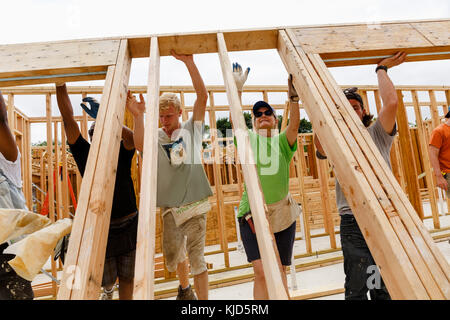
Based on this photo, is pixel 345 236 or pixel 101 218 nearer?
pixel 101 218

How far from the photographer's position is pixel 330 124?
1.51 m

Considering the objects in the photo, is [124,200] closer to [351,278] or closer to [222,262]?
[351,278]

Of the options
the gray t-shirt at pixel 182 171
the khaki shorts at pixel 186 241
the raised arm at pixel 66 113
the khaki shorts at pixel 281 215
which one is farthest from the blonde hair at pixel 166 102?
the khaki shorts at pixel 281 215

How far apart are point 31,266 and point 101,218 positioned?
377 mm

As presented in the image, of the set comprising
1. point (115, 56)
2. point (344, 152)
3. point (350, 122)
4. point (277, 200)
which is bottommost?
point (277, 200)

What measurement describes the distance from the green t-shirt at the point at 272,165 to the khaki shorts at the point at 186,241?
1.31ft

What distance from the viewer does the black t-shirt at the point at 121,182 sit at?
6.82 feet

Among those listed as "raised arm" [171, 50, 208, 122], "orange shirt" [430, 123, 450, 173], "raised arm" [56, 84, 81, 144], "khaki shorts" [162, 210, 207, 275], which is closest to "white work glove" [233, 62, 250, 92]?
"raised arm" [171, 50, 208, 122]

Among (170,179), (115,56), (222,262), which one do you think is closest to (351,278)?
(170,179)

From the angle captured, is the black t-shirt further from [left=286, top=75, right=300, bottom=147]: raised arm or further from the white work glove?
[left=286, top=75, right=300, bottom=147]: raised arm

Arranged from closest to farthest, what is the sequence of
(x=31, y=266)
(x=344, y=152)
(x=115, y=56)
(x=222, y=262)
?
(x=31, y=266), (x=344, y=152), (x=115, y=56), (x=222, y=262)

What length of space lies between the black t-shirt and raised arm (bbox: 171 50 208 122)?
65 cm

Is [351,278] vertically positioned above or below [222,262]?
above

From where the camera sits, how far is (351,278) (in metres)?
1.90
